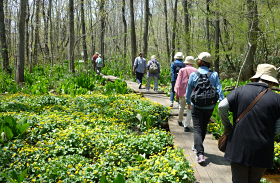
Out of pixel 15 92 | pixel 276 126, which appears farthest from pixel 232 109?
pixel 15 92

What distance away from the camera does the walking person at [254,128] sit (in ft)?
6.59

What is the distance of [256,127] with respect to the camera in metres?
2.03

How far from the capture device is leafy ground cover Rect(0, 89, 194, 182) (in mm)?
3008

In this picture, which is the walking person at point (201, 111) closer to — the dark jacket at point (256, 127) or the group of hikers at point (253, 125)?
the group of hikers at point (253, 125)

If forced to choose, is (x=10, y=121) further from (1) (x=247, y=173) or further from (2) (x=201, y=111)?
(1) (x=247, y=173)

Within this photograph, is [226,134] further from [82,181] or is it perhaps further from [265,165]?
[82,181]

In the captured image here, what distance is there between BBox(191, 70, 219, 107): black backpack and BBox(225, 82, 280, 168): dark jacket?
104cm

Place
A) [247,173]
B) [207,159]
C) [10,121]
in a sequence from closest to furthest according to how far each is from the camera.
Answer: [247,173]
[207,159]
[10,121]

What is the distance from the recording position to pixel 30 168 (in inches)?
129

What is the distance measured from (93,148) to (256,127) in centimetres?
274

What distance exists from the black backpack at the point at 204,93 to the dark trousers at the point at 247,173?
1133mm

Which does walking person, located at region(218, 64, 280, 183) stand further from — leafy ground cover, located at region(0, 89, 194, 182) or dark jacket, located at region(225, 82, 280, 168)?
leafy ground cover, located at region(0, 89, 194, 182)

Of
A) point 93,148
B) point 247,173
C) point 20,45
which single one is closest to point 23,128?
point 93,148

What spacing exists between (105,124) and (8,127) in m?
1.84
